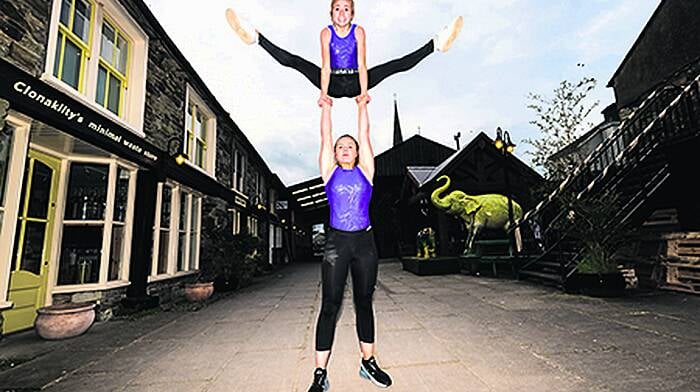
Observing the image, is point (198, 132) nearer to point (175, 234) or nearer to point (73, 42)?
point (175, 234)

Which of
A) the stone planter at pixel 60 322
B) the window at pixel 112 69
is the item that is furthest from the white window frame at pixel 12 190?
the window at pixel 112 69

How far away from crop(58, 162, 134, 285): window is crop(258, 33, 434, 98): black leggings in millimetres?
4322

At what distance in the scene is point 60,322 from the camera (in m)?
3.43

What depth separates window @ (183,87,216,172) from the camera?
698 centimetres

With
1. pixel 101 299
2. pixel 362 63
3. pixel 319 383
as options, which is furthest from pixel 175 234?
pixel 362 63

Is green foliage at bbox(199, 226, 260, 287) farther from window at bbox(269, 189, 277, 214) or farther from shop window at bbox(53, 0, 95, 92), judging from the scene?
window at bbox(269, 189, 277, 214)

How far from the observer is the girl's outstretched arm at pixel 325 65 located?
5.66ft

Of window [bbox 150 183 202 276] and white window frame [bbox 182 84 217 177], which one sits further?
white window frame [bbox 182 84 217 177]

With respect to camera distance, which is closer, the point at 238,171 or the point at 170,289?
the point at 170,289

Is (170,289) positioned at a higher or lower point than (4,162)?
lower

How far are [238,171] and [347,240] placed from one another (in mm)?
9456

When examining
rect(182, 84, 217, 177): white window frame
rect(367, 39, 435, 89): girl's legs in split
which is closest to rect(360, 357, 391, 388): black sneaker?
rect(367, 39, 435, 89): girl's legs in split

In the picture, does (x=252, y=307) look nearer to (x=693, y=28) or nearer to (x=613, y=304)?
(x=613, y=304)

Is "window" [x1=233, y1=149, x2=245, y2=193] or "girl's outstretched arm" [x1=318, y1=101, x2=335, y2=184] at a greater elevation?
"window" [x1=233, y1=149, x2=245, y2=193]
